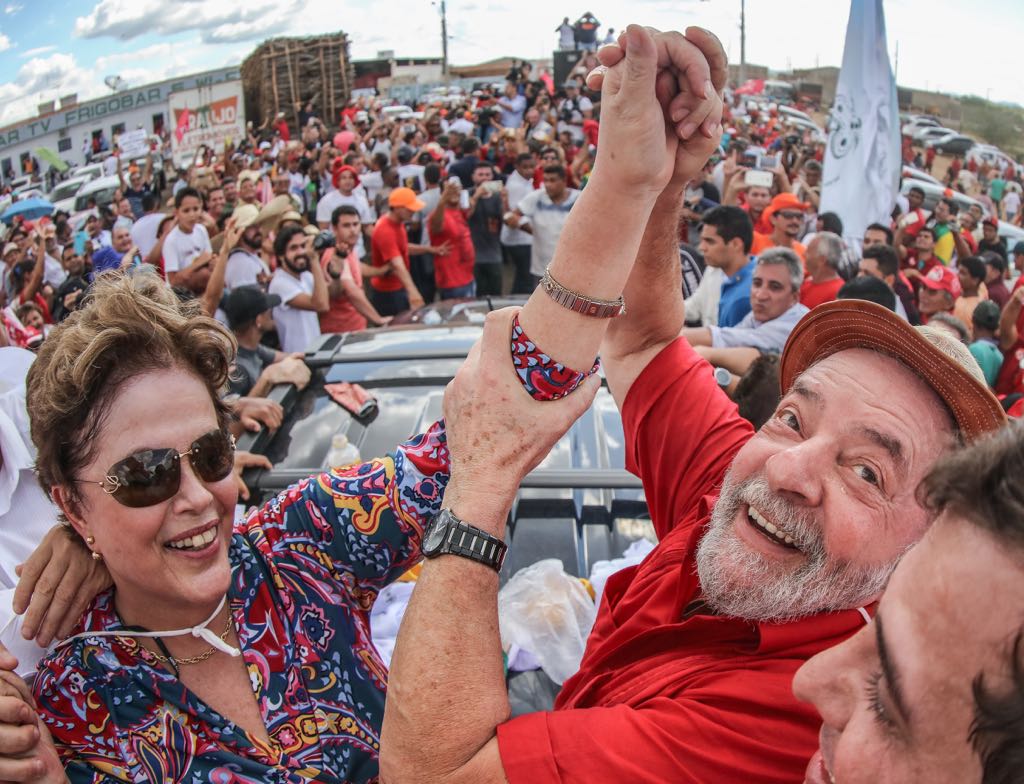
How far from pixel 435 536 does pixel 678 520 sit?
871 mm

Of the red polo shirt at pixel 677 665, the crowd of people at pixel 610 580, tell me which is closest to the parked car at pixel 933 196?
the red polo shirt at pixel 677 665

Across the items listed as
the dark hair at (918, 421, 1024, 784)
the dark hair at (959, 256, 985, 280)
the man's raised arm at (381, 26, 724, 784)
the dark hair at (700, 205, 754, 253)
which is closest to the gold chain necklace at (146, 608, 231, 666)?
the man's raised arm at (381, 26, 724, 784)

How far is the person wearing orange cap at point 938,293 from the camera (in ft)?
20.2

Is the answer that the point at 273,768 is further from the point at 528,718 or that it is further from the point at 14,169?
the point at 14,169

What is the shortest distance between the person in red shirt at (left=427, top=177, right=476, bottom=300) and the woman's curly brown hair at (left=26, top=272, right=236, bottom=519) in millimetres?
6735

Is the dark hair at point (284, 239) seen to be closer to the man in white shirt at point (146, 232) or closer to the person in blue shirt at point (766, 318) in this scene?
the person in blue shirt at point (766, 318)

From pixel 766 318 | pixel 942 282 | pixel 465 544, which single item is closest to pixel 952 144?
pixel 942 282

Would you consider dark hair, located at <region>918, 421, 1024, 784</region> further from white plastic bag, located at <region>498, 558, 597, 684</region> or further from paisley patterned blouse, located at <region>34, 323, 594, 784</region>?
white plastic bag, located at <region>498, 558, 597, 684</region>

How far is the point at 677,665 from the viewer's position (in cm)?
144

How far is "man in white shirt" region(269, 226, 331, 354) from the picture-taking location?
5.70m

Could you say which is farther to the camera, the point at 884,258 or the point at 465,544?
the point at 884,258

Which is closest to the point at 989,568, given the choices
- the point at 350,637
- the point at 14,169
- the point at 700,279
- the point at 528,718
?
the point at 528,718

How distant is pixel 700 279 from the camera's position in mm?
6062

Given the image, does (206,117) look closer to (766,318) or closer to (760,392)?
(766,318)
